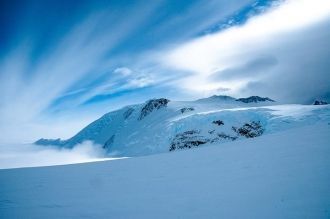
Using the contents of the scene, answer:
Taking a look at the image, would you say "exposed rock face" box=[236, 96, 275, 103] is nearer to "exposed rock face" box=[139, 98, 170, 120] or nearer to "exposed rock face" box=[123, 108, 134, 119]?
"exposed rock face" box=[139, 98, 170, 120]

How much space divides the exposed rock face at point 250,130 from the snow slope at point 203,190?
52.8m

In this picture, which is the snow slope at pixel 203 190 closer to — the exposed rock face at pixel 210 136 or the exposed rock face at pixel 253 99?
the exposed rock face at pixel 210 136

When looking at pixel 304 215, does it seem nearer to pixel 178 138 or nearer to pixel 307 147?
pixel 307 147

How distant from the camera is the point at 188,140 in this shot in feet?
247

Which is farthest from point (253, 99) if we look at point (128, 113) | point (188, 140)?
point (188, 140)

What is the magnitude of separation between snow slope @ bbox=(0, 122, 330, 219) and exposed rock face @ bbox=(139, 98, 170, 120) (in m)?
124

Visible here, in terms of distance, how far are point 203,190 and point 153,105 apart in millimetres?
139880

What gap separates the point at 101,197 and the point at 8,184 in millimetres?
7633

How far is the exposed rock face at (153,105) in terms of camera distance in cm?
14004

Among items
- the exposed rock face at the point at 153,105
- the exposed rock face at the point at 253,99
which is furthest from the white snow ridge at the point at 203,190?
the exposed rock face at the point at 253,99

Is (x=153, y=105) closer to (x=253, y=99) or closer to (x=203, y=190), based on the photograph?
(x=253, y=99)

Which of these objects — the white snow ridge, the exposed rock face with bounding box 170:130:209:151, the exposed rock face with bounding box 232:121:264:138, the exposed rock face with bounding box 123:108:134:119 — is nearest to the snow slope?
the white snow ridge

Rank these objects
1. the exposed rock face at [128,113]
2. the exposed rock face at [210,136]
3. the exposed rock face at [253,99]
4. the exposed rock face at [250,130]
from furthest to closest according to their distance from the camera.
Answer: the exposed rock face at [128,113] < the exposed rock face at [253,99] < the exposed rock face at [210,136] < the exposed rock face at [250,130]

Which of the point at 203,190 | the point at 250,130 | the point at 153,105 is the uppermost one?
the point at 153,105
